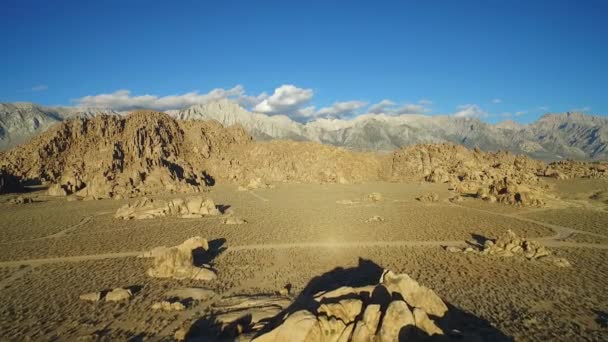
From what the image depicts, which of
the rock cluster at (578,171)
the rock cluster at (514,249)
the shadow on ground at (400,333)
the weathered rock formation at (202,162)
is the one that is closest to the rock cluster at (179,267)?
the shadow on ground at (400,333)

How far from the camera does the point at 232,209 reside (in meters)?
34.4

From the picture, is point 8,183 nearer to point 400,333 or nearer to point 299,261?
point 299,261

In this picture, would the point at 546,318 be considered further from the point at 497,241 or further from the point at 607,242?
the point at 607,242

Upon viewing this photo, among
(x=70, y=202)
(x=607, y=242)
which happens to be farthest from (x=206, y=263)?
(x=70, y=202)

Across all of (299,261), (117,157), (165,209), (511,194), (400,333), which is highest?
(117,157)

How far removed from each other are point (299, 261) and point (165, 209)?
58.1ft

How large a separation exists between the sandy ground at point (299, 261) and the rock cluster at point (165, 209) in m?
1.43

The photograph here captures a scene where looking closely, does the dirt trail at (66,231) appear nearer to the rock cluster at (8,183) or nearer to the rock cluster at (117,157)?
the rock cluster at (117,157)

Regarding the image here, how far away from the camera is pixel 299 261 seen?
18.5 metres

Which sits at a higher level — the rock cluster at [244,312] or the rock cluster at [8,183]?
the rock cluster at [8,183]

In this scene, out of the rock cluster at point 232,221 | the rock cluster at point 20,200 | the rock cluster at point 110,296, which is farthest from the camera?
the rock cluster at point 20,200

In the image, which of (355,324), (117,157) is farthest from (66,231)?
→ (117,157)

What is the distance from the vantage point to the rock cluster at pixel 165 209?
30406mm

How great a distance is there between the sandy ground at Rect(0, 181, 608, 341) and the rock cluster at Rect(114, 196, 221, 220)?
1426 millimetres
